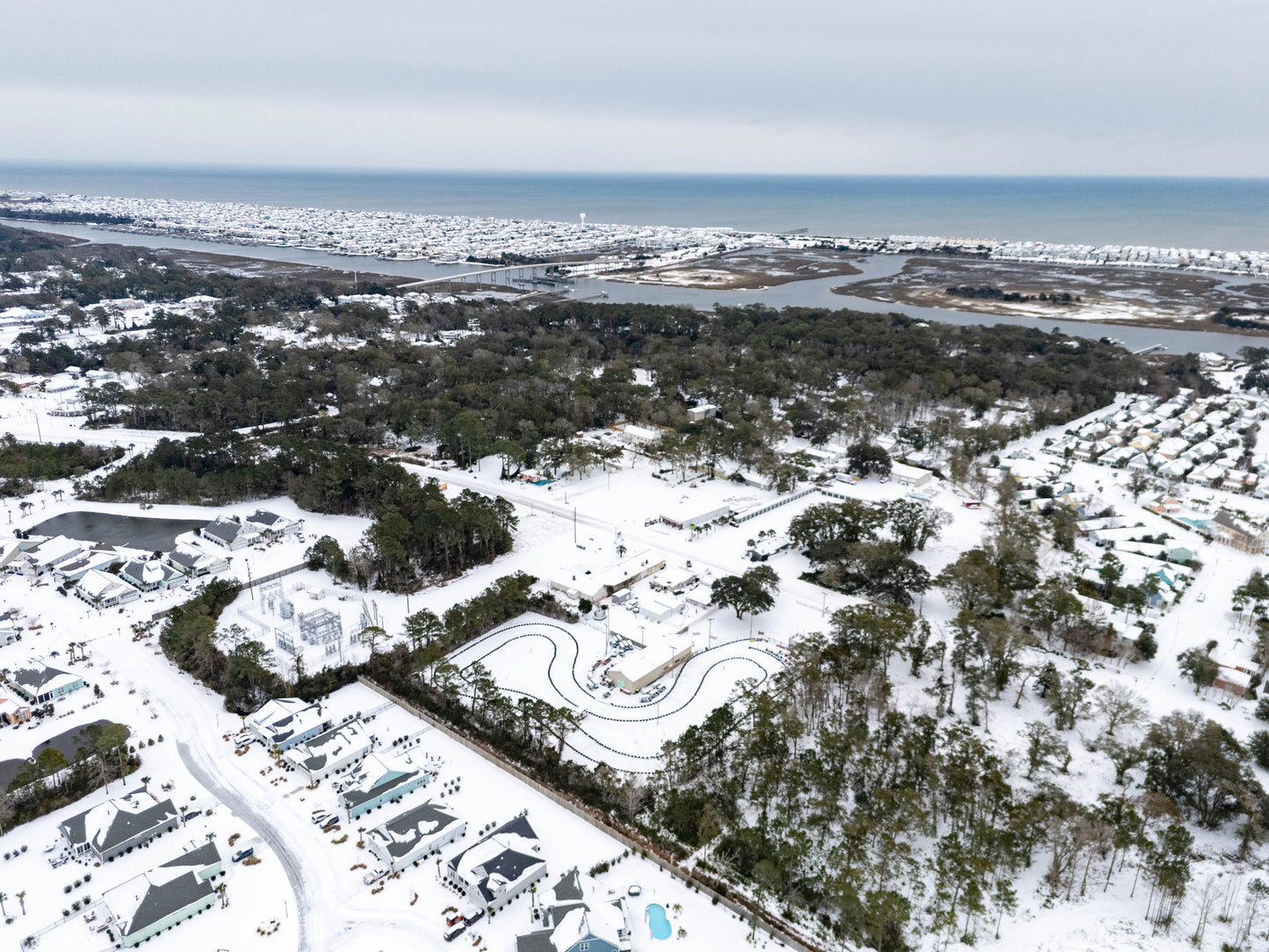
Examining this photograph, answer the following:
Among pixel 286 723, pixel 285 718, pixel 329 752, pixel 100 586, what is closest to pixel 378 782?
pixel 329 752

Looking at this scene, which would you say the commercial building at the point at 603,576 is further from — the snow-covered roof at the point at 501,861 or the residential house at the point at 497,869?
the residential house at the point at 497,869

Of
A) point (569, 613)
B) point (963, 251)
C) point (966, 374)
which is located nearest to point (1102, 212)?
point (963, 251)

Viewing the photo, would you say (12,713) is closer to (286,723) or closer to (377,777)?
(286,723)

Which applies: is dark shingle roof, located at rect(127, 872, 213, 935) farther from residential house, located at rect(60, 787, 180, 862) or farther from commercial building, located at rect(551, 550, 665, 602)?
commercial building, located at rect(551, 550, 665, 602)

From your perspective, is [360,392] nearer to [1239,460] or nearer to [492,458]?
[492,458]

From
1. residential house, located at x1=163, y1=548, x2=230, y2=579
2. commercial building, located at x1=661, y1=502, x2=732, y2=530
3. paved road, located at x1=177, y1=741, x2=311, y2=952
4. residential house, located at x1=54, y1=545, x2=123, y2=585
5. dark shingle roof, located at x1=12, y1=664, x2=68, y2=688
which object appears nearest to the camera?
paved road, located at x1=177, y1=741, x2=311, y2=952

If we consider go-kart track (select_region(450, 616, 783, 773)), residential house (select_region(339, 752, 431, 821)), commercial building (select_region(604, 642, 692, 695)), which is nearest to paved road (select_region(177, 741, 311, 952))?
residential house (select_region(339, 752, 431, 821))
